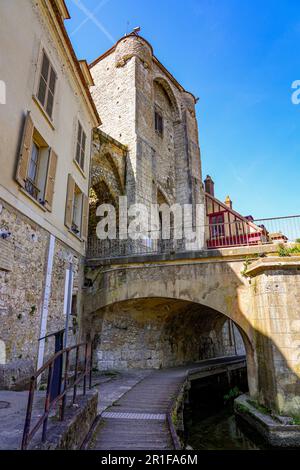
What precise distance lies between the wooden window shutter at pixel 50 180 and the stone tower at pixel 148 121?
5747 mm

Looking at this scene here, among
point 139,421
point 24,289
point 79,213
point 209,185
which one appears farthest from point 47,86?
point 209,185

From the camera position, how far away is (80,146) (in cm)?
973

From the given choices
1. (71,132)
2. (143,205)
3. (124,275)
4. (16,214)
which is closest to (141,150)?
(143,205)

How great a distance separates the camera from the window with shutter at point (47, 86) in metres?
7.18

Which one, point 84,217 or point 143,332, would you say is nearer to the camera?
point 84,217

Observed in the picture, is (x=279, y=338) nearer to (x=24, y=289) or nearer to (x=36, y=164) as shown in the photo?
(x=24, y=289)

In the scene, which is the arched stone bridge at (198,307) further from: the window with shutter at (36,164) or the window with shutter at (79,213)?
the window with shutter at (36,164)

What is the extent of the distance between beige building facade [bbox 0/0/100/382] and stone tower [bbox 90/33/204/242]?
4560 millimetres

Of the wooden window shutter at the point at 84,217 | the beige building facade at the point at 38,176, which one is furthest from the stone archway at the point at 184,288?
the wooden window shutter at the point at 84,217

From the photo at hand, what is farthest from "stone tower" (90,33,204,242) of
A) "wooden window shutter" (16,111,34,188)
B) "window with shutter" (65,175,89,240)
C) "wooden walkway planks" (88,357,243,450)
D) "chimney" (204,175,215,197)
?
"wooden walkway planks" (88,357,243,450)

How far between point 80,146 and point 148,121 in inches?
263

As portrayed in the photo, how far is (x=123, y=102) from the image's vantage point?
15102mm

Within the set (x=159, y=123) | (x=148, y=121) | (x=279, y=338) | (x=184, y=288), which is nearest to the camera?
(x=279, y=338)
